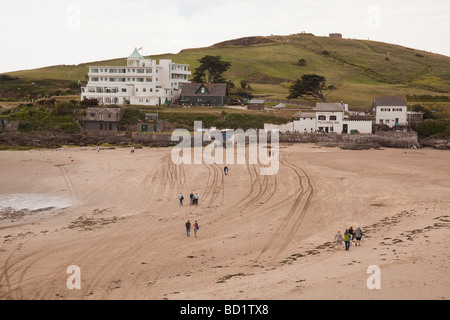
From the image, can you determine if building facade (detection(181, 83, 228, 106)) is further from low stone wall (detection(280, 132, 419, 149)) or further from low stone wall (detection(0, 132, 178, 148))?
low stone wall (detection(280, 132, 419, 149))

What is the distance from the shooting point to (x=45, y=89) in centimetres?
9006

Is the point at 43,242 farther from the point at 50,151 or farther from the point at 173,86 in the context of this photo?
the point at 173,86

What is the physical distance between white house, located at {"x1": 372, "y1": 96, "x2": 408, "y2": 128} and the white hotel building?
3278 cm

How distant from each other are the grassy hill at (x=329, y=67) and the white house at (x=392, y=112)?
51.6ft

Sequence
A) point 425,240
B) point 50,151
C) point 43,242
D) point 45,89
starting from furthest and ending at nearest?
1. point 45,89
2. point 50,151
3. point 43,242
4. point 425,240

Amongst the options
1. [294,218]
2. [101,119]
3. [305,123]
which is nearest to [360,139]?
[305,123]

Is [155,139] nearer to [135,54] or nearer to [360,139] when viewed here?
[360,139]

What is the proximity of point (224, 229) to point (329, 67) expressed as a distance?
10707cm

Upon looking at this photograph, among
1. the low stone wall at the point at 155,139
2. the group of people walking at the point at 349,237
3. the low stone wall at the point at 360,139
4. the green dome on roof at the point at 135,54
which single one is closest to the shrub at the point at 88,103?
the low stone wall at the point at 155,139

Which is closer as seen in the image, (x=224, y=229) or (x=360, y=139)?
(x=224, y=229)

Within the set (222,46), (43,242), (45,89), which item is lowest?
(43,242)

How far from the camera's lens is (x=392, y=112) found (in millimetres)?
67188

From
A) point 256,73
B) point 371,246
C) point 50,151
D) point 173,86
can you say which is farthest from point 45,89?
point 371,246

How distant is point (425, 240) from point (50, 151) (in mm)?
42864
